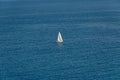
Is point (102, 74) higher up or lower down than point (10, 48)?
lower down

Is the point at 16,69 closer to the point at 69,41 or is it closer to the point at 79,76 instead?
the point at 79,76

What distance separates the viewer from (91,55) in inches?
6511

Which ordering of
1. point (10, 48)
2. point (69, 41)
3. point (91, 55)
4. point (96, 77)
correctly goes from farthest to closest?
point (69, 41) → point (10, 48) → point (91, 55) → point (96, 77)

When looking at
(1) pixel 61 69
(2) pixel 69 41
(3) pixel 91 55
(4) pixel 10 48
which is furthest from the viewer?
(2) pixel 69 41

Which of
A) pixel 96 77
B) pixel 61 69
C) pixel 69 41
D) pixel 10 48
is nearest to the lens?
pixel 96 77

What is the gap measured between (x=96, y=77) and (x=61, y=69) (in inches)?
621

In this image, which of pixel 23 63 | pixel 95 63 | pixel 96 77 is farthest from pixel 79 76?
pixel 23 63

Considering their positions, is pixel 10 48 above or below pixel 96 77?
above

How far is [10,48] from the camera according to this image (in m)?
182

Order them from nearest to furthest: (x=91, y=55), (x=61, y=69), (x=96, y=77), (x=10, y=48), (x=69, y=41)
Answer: (x=96, y=77)
(x=61, y=69)
(x=91, y=55)
(x=10, y=48)
(x=69, y=41)

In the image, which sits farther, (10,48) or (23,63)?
(10,48)

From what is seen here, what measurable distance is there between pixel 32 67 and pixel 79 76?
823 inches

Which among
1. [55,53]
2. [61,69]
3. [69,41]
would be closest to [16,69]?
[61,69]

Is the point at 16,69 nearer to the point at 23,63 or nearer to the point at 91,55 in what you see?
the point at 23,63
